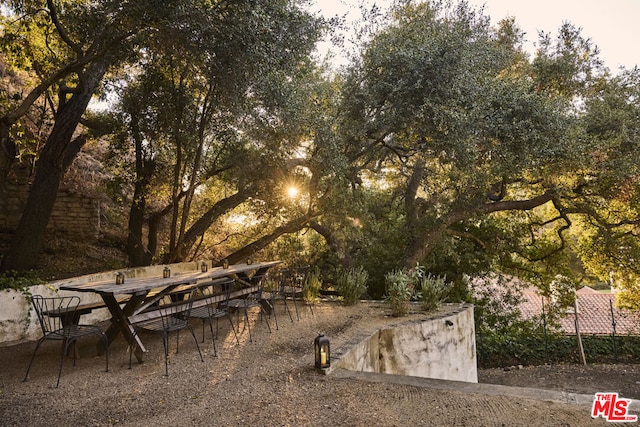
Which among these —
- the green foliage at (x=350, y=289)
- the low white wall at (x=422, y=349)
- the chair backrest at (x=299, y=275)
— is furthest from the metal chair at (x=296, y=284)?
the low white wall at (x=422, y=349)

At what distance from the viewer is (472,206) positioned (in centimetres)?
863

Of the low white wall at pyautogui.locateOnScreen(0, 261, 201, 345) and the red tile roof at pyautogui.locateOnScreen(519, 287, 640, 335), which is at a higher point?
the low white wall at pyautogui.locateOnScreen(0, 261, 201, 345)

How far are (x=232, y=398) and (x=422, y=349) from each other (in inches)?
135

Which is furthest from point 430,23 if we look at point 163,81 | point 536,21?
point 163,81

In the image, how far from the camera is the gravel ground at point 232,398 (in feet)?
9.45

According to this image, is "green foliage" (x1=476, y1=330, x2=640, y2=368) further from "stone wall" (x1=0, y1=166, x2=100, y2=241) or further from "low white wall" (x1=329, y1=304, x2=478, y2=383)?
"stone wall" (x1=0, y1=166, x2=100, y2=241)

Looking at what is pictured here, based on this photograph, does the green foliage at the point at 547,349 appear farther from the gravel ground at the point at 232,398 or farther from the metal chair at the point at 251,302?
the gravel ground at the point at 232,398

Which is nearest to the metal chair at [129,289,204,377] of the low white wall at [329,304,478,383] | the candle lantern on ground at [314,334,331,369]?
the candle lantern on ground at [314,334,331,369]

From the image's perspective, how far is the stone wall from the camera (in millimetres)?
9008

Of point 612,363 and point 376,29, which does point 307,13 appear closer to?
point 376,29

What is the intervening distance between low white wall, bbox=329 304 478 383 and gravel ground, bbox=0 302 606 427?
109 centimetres

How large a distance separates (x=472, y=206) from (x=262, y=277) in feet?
16.2

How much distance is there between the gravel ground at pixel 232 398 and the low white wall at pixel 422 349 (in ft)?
3.58

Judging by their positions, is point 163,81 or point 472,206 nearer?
point 163,81
